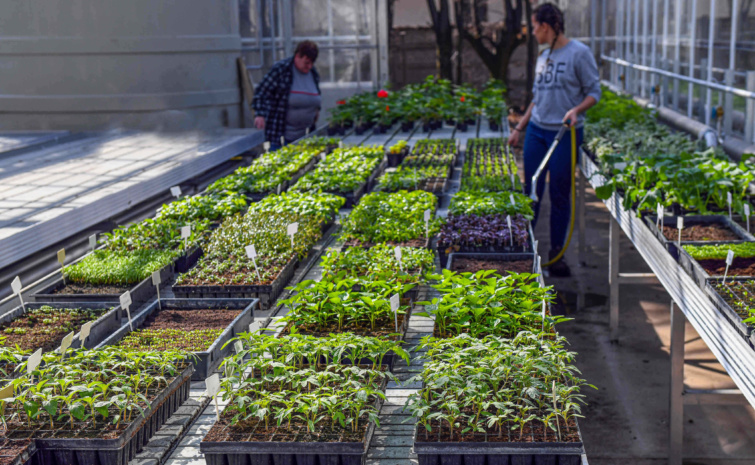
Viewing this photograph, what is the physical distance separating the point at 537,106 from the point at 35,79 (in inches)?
201

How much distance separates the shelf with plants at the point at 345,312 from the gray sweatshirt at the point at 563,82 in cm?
319

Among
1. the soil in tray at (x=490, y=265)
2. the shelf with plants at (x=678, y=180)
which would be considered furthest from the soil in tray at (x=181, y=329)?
the shelf with plants at (x=678, y=180)

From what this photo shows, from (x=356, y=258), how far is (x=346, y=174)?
1.73 metres

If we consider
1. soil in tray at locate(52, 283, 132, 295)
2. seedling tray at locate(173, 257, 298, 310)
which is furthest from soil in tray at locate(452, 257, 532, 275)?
soil in tray at locate(52, 283, 132, 295)

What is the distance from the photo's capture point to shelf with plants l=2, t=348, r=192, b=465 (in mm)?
1963

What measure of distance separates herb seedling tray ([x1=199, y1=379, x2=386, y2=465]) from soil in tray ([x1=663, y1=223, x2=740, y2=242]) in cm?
244

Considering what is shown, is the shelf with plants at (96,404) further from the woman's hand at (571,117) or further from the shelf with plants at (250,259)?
the woman's hand at (571,117)

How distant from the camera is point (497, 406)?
6.45ft

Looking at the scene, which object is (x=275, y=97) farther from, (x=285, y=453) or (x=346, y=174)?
(x=285, y=453)

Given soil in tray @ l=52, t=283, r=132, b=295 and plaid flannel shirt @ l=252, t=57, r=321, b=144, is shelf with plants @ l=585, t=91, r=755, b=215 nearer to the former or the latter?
soil in tray @ l=52, t=283, r=132, b=295

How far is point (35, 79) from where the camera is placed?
25.4 ft

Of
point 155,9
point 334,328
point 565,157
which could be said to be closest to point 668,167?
point 565,157

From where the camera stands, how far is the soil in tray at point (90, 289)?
10.5 ft

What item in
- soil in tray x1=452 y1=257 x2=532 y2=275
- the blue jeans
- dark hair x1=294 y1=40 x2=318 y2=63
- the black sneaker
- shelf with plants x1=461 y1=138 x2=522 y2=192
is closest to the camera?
soil in tray x1=452 y1=257 x2=532 y2=275
